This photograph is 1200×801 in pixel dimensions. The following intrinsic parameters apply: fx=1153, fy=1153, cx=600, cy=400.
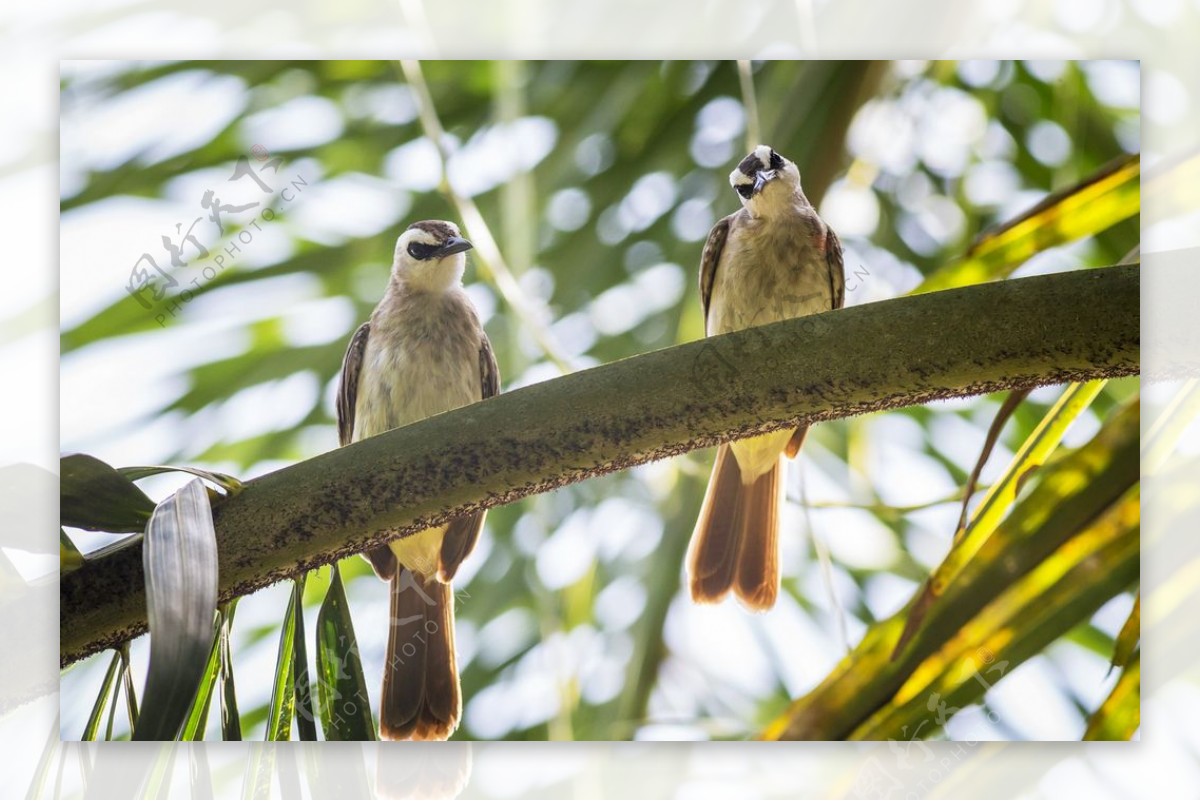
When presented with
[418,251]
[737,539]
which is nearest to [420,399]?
[418,251]

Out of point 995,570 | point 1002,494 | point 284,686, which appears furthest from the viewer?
point 284,686

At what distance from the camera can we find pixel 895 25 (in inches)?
77.6

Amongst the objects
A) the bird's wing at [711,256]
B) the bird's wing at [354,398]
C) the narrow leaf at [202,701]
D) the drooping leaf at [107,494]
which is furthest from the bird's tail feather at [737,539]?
the drooping leaf at [107,494]

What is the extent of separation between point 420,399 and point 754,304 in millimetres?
582

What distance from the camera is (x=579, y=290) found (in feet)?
6.10

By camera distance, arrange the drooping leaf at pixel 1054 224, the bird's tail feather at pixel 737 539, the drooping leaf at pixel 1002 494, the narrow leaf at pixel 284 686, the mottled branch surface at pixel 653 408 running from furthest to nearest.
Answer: the bird's tail feather at pixel 737 539
the drooping leaf at pixel 1054 224
the narrow leaf at pixel 284 686
the drooping leaf at pixel 1002 494
the mottled branch surface at pixel 653 408

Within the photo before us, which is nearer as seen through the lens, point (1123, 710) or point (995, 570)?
point (995, 570)

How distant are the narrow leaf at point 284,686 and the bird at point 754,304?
63 cm

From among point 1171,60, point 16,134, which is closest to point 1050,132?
point 1171,60

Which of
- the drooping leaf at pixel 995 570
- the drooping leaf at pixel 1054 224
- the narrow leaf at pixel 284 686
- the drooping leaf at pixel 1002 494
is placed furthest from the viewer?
the drooping leaf at pixel 1054 224

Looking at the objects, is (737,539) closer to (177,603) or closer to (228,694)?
(228,694)

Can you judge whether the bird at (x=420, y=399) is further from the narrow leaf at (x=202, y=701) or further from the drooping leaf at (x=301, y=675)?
the narrow leaf at (x=202, y=701)

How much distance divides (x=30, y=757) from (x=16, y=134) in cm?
106

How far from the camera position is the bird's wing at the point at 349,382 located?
74.5 inches
